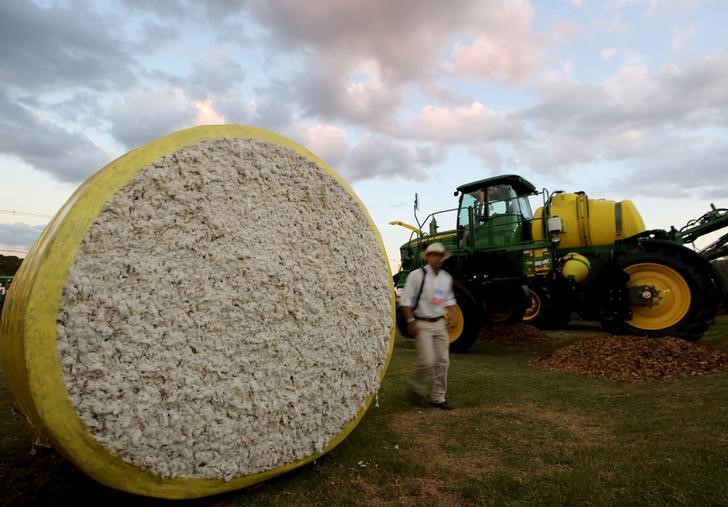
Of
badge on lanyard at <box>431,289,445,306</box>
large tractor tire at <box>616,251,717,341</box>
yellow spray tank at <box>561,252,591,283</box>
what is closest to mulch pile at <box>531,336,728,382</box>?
large tractor tire at <box>616,251,717,341</box>

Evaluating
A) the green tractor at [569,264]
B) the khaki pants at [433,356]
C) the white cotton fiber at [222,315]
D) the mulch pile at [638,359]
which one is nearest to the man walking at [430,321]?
the khaki pants at [433,356]

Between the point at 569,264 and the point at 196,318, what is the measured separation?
278 inches

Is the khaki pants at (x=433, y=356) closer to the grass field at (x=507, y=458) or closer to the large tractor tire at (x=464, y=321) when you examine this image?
the grass field at (x=507, y=458)

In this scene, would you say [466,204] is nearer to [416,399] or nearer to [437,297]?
[437,297]

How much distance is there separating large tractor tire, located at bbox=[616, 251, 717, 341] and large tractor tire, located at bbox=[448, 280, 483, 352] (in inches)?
81.8

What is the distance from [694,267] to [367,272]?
571 cm

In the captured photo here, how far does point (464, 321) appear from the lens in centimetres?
763

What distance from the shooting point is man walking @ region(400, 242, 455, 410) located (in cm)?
435

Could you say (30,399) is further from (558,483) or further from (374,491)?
(558,483)

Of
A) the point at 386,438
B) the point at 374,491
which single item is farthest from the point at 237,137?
the point at 386,438

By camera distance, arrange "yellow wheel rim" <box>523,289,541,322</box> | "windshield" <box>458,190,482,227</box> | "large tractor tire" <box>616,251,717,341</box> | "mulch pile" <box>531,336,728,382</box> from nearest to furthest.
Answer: "mulch pile" <box>531,336,728,382</box> < "large tractor tire" <box>616,251,717,341</box> < "windshield" <box>458,190,482,227</box> < "yellow wheel rim" <box>523,289,541,322</box>

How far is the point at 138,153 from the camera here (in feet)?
7.60

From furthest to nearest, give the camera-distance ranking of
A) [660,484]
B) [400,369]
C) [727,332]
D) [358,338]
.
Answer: [727,332]
[400,369]
[358,338]
[660,484]

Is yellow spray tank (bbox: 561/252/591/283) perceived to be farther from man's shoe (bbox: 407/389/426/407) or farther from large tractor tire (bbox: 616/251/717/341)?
man's shoe (bbox: 407/389/426/407)
